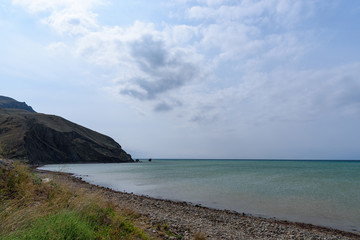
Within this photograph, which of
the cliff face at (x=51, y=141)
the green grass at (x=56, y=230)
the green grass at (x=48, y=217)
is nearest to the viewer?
the green grass at (x=56, y=230)

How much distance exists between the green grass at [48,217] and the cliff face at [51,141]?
101970 millimetres

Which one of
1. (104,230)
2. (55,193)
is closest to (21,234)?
(104,230)

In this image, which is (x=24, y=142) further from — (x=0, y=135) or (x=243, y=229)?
(x=243, y=229)

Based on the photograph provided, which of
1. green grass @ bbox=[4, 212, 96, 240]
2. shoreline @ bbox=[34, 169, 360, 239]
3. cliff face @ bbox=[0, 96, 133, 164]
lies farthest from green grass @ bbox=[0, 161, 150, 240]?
→ cliff face @ bbox=[0, 96, 133, 164]

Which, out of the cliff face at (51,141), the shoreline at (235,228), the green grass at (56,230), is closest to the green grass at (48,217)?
the green grass at (56,230)

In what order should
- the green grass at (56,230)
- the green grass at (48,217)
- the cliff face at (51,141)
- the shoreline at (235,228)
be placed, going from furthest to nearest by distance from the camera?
the cliff face at (51,141) → the shoreline at (235,228) → the green grass at (48,217) → the green grass at (56,230)

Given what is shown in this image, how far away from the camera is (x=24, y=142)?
10612 centimetres

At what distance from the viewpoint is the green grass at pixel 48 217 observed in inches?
204

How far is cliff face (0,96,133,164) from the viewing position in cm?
10693

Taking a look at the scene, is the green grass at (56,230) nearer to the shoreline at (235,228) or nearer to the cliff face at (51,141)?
the shoreline at (235,228)

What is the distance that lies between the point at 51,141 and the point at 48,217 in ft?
508

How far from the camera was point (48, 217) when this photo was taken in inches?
248

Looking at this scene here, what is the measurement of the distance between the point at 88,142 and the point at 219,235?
553 feet

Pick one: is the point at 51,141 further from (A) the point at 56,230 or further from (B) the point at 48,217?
(A) the point at 56,230
